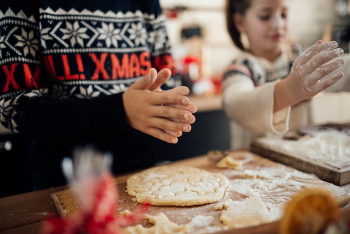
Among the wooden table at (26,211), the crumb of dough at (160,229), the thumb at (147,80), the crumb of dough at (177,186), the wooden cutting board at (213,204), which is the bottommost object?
the wooden table at (26,211)

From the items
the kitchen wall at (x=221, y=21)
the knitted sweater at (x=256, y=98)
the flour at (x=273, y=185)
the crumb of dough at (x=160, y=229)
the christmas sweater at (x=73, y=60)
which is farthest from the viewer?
the kitchen wall at (x=221, y=21)

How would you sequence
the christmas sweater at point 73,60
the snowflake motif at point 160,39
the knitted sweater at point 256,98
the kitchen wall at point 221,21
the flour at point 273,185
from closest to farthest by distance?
the flour at point 273,185
the christmas sweater at point 73,60
the knitted sweater at point 256,98
the snowflake motif at point 160,39
the kitchen wall at point 221,21

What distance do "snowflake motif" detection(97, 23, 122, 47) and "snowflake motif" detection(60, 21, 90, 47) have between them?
0.17ft

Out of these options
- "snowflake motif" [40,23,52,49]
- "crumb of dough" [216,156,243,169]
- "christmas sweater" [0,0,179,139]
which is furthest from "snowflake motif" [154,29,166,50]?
"crumb of dough" [216,156,243,169]

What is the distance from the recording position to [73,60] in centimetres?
86

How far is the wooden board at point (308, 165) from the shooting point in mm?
Answer: 700

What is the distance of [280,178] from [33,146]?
0.79 m

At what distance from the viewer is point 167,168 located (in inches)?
33.0

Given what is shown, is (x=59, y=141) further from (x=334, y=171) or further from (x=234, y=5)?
(x=234, y=5)

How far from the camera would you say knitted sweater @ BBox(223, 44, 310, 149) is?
0.87 metres

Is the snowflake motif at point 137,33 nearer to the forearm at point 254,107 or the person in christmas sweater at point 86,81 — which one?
the person in christmas sweater at point 86,81

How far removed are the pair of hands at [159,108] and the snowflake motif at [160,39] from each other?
13.7 inches

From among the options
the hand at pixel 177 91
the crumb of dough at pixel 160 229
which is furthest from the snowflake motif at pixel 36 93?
the crumb of dough at pixel 160 229

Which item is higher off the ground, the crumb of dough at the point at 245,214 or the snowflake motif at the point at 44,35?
the snowflake motif at the point at 44,35
